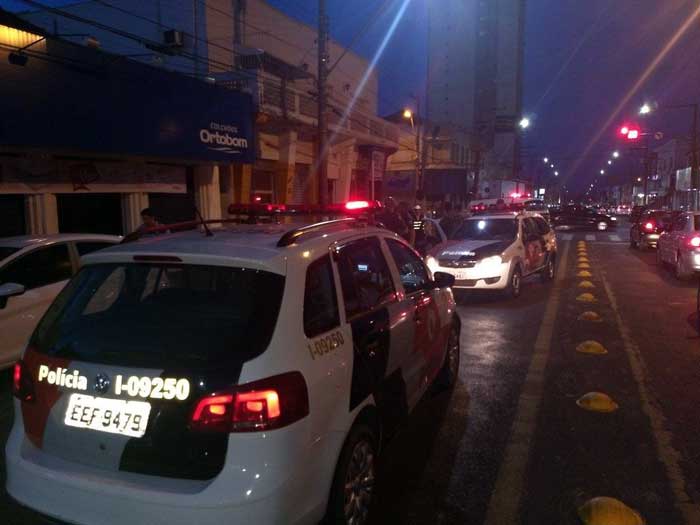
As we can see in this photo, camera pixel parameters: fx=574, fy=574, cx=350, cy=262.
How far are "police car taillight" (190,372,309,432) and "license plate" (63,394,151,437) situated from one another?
268mm

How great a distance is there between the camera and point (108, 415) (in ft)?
8.54

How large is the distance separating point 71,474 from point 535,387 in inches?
177

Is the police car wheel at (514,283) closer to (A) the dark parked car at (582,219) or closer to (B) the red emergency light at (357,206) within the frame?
(B) the red emergency light at (357,206)

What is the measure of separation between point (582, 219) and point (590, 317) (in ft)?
89.4

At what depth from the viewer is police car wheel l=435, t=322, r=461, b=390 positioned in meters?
5.44

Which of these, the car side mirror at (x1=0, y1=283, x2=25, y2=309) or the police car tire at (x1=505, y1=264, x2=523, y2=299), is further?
the police car tire at (x1=505, y1=264, x2=523, y2=299)

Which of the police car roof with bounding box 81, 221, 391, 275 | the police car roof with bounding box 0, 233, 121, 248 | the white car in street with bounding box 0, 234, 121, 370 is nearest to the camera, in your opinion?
the police car roof with bounding box 81, 221, 391, 275

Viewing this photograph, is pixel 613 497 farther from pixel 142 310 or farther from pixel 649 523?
pixel 142 310

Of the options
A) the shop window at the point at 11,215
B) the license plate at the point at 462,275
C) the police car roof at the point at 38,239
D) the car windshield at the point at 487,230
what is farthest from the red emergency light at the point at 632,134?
the police car roof at the point at 38,239

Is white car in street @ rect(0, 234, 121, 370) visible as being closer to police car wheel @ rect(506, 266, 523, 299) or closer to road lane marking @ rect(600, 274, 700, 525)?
road lane marking @ rect(600, 274, 700, 525)

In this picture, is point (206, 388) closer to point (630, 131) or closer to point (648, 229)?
point (648, 229)

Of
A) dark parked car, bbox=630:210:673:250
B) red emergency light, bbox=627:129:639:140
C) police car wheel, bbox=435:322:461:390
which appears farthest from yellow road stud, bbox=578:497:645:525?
red emergency light, bbox=627:129:639:140

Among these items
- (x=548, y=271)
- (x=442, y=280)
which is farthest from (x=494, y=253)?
(x=442, y=280)

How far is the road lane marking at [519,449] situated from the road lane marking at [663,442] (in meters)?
0.92
